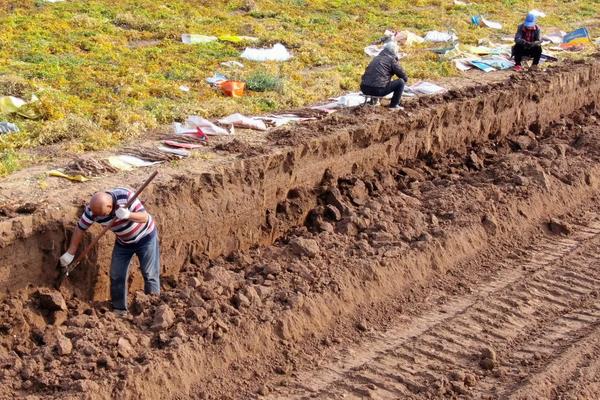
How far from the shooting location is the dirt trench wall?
9.48 m

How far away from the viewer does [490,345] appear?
9117 mm

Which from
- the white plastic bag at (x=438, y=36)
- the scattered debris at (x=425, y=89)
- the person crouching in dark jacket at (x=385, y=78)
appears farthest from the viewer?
the white plastic bag at (x=438, y=36)

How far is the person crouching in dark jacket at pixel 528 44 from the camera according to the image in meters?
18.8

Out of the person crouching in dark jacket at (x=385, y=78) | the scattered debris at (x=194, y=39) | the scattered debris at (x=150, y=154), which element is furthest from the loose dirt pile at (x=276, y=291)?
the scattered debris at (x=194, y=39)

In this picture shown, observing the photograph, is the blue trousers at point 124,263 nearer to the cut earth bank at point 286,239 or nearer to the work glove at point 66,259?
the cut earth bank at point 286,239

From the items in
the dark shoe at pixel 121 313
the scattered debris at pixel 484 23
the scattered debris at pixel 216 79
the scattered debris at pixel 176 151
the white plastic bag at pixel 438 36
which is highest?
the scattered debris at pixel 484 23

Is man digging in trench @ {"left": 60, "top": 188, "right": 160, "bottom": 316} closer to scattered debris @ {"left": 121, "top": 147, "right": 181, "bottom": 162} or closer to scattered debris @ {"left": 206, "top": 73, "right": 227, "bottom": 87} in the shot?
scattered debris @ {"left": 121, "top": 147, "right": 181, "bottom": 162}

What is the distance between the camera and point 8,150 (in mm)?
11523

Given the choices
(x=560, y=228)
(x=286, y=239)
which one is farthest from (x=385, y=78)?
(x=286, y=239)

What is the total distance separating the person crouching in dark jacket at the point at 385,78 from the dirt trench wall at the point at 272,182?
1.26 feet

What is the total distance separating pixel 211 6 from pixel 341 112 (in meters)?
13.1

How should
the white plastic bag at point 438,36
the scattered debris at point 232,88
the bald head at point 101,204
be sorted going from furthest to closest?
the white plastic bag at point 438,36 → the scattered debris at point 232,88 → the bald head at point 101,204

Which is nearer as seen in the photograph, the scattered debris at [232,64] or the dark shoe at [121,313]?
the dark shoe at [121,313]

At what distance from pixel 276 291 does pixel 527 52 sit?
11.6 m
